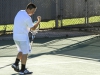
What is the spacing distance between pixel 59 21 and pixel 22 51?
25.7ft

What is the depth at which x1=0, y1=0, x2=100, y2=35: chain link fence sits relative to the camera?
14.4 m

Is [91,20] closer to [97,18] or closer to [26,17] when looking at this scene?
[97,18]

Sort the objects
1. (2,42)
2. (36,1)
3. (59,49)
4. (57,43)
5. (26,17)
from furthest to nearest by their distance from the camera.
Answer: (36,1) → (2,42) → (57,43) → (59,49) → (26,17)

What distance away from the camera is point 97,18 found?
15.5 meters

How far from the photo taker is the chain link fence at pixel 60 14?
14.4m

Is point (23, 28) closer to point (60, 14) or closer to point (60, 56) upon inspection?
point (60, 56)

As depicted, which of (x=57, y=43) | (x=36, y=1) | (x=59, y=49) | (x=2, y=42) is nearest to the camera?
(x=59, y=49)

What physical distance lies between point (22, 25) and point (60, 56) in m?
2.77

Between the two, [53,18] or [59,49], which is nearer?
[59,49]

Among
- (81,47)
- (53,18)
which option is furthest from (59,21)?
(81,47)

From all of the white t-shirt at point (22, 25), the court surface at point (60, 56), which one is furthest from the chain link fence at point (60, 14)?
the white t-shirt at point (22, 25)

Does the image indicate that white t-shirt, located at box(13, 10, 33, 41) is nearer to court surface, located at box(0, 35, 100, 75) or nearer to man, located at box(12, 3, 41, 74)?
man, located at box(12, 3, 41, 74)

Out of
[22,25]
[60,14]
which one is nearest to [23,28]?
[22,25]

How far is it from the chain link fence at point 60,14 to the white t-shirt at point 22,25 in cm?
720
